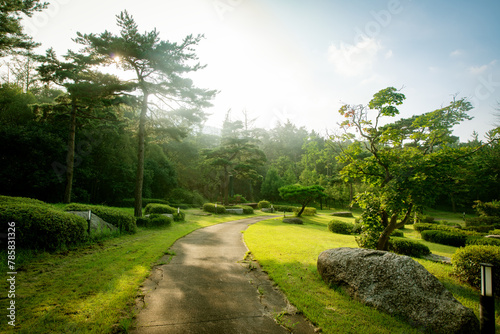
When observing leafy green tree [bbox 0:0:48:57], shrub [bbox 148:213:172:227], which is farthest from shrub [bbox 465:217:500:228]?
leafy green tree [bbox 0:0:48:57]

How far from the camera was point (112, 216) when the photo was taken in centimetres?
955

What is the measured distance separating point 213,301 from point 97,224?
7.30 meters

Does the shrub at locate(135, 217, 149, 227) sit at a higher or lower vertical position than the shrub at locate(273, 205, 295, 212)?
higher

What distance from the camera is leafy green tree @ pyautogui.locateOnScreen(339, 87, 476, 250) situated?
5203 millimetres

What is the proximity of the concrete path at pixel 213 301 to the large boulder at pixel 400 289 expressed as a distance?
4.91 ft

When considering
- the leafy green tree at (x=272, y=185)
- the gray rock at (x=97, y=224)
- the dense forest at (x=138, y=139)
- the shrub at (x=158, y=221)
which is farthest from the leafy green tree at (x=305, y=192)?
the leafy green tree at (x=272, y=185)

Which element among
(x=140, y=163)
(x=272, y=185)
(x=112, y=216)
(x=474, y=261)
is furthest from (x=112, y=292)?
(x=272, y=185)

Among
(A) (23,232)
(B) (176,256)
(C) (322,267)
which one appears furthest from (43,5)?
(C) (322,267)

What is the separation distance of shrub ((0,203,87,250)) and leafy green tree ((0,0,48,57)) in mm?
11846

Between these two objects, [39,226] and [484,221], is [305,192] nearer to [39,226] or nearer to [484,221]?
[484,221]

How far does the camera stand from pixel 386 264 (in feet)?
13.7

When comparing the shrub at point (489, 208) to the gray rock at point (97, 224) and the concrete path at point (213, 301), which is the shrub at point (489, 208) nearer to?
the concrete path at point (213, 301)

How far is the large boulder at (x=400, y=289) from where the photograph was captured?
10.7ft

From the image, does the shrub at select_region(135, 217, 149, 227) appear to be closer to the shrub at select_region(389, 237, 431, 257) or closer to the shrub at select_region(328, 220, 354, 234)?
the shrub at select_region(328, 220, 354, 234)
